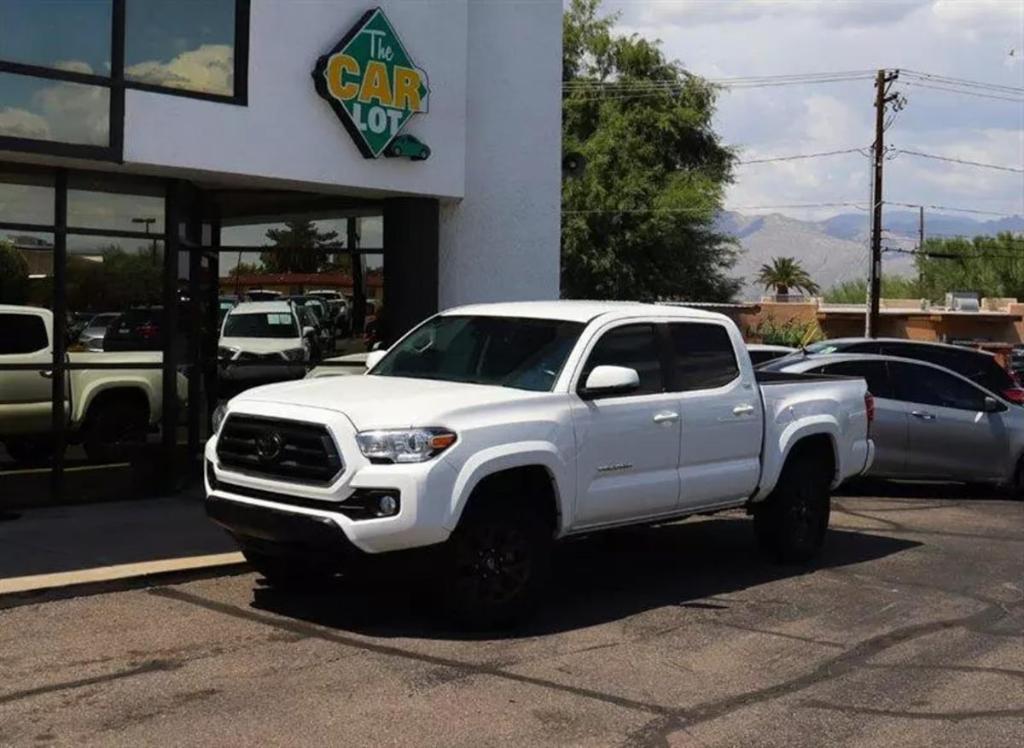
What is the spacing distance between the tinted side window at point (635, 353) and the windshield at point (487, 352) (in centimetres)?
20

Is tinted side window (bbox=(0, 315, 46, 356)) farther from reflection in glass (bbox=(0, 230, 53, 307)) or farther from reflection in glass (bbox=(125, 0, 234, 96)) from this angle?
reflection in glass (bbox=(125, 0, 234, 96))

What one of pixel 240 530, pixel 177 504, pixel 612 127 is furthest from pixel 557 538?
pixel 612 127

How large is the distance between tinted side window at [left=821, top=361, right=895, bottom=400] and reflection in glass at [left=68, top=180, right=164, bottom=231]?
723cm

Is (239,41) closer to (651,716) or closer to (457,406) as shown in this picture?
(457,406)

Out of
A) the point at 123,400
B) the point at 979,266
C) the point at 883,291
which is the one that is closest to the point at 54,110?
the point at 123,400

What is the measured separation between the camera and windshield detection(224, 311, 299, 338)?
1297cm

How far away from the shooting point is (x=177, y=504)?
11.4 m

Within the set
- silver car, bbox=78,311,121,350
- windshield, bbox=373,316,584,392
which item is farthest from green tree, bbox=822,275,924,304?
windshield, bbox=373,316,584,392

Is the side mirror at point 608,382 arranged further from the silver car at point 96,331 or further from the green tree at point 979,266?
the green tree at point 979,266

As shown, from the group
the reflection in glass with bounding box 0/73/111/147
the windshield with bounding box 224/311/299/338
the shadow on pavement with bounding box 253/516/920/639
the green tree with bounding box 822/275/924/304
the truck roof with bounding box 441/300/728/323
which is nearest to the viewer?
the shadow on pavement with bounding box 253/516/920/639

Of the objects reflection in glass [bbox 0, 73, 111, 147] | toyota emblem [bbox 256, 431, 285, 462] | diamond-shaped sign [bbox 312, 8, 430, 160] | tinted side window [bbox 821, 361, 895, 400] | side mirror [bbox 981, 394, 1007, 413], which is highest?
diamond-shaped sign [bbox 312, 8, 430, 160]

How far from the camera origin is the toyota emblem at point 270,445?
7.35 metres

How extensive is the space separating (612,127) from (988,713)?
140 ft

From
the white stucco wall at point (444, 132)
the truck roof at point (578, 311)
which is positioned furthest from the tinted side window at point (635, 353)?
the white stucco wall at point (444, 132)
